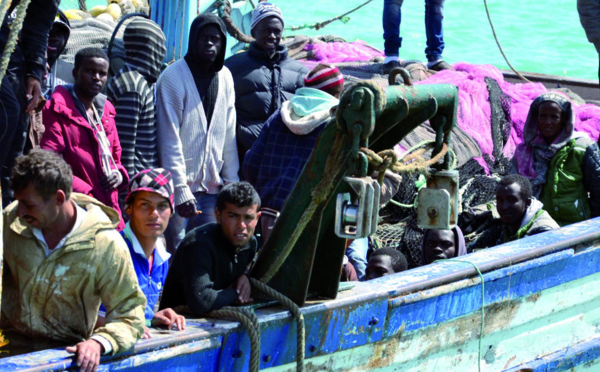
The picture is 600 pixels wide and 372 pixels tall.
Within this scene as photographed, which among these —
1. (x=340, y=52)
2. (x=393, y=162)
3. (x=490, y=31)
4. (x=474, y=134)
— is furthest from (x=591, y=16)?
(x=490, y=31)

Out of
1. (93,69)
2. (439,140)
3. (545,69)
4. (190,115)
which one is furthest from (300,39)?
(545,69)

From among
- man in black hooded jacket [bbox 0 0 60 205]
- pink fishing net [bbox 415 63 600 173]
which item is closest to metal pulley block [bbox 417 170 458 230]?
man in black hooded jacket [bbox 0 0 60 205]

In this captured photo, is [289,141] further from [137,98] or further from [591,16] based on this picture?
[591,16]

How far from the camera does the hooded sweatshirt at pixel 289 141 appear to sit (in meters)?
4.78

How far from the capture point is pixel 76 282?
302 cm

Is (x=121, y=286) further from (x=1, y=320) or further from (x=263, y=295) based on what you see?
(x=263, y=295)

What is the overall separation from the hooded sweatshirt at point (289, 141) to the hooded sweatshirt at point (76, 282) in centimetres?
183

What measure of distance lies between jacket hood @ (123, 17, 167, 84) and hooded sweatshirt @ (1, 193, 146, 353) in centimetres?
241

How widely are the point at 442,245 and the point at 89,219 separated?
270 centimetres

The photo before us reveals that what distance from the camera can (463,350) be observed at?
4.57m

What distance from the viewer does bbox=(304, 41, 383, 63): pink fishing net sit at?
930cm

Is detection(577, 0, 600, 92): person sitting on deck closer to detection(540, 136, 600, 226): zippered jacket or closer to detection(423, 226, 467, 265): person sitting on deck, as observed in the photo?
detection(540, 136, 600, 226): zippered jacket

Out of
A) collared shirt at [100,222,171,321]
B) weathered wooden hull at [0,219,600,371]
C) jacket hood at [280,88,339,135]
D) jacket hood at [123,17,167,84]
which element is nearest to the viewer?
weathered wooden hull at [0,219,600,371]

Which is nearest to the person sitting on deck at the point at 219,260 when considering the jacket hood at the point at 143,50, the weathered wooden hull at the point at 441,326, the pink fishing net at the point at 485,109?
the weathered wooden hull at the point at 441,326
